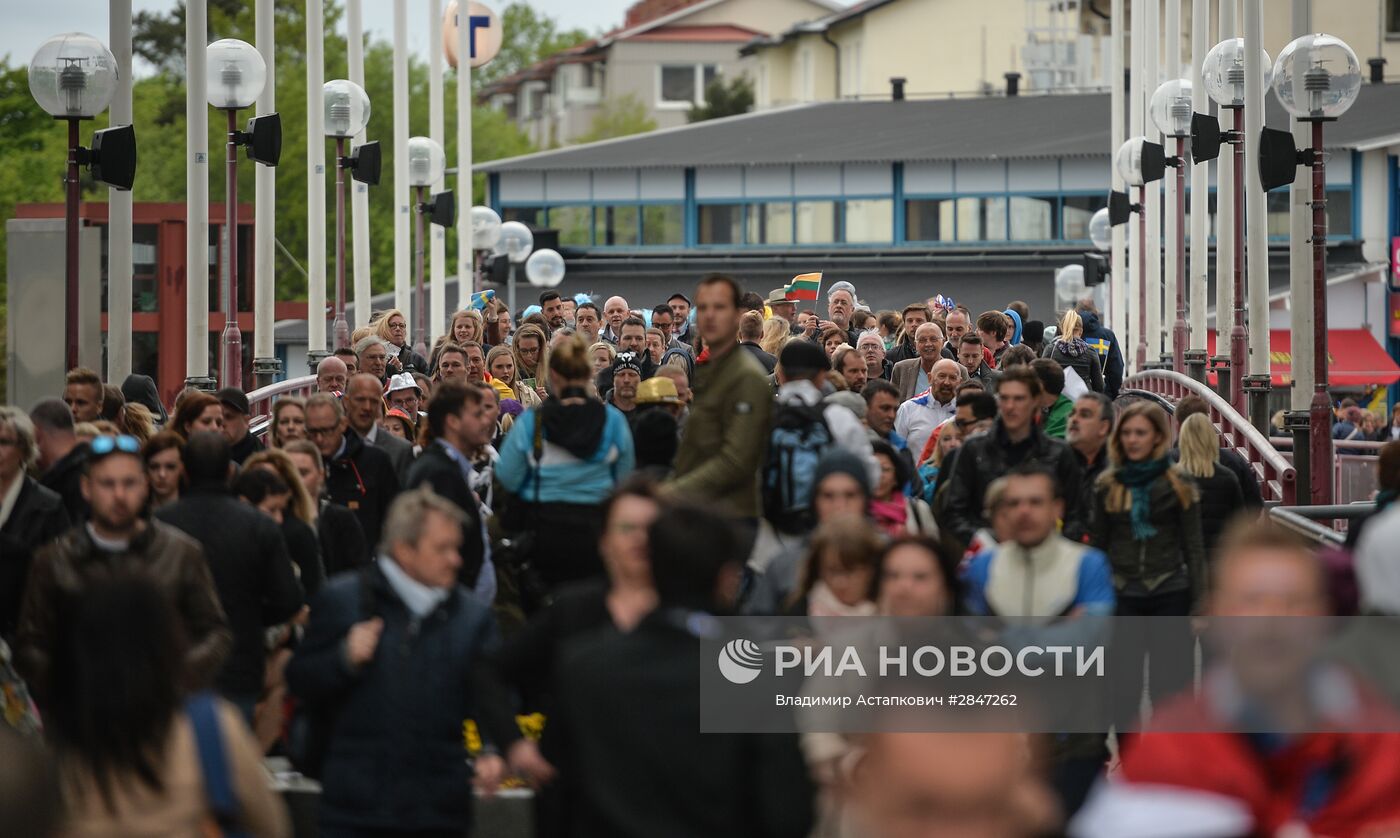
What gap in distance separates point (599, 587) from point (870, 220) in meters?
64.9

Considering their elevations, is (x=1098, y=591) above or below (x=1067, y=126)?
below

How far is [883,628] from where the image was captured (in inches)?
313

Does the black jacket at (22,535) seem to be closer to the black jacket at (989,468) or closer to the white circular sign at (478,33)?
the black jacket at (989,468)

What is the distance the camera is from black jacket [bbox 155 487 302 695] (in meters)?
9.33

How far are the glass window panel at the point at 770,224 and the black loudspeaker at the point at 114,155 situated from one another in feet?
176

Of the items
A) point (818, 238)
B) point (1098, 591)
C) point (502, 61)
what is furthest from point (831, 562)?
point (502, 61)

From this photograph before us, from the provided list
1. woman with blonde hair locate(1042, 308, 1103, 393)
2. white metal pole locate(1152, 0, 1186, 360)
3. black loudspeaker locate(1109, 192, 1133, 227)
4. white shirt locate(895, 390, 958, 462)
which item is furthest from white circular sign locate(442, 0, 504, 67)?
white shirt locate(895, 390, 958, 462)

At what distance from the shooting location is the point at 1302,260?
22.0 meters

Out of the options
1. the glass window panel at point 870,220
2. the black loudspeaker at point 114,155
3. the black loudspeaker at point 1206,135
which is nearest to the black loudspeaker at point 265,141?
the black loudspeaker at point 114,155

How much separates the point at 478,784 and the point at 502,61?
450 ft

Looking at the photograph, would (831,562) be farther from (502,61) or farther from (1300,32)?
(502,61)

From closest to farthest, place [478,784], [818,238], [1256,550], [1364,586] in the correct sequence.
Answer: [1256,550] < [1364,586] < [478,784] < [818,238]

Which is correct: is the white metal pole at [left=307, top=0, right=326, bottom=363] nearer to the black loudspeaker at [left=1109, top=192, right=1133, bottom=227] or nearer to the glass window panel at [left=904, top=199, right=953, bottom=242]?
the black loudspeaker at [left=1109, top=192, right=1133, bottom=227]

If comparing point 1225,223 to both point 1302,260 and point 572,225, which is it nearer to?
point 1302,260
